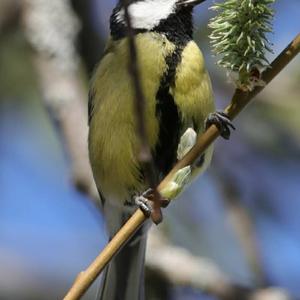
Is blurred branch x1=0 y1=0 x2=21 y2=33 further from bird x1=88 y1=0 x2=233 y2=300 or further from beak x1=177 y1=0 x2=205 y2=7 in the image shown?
beak x1=177 y1=0 x2=205 y2=7

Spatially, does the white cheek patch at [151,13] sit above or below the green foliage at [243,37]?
above

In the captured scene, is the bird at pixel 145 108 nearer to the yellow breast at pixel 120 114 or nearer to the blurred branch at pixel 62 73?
the yellow breast at pixel 120 114

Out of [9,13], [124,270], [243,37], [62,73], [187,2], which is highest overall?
[9,13]

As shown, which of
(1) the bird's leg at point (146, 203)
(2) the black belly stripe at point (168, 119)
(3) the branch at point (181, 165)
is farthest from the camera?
(2) the black belly stripe at point (168, 119)

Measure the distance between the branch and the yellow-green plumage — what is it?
0.64 meters

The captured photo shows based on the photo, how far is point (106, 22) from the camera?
3.00 m

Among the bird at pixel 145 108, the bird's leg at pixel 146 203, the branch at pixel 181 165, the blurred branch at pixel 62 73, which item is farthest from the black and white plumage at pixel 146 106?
the branch at pixel 181 165

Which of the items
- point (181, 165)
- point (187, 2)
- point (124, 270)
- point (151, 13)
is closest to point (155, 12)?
point (151, 13)

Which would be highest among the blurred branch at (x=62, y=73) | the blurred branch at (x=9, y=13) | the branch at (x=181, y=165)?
the blurred branch at (x=9, y=13)

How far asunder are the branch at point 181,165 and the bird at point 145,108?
25.3 inches

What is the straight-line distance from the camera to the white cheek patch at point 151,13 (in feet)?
6.97

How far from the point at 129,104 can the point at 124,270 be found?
0.56 metres

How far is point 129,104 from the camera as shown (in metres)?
1.95

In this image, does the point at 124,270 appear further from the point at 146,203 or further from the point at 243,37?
the point at 243,37
